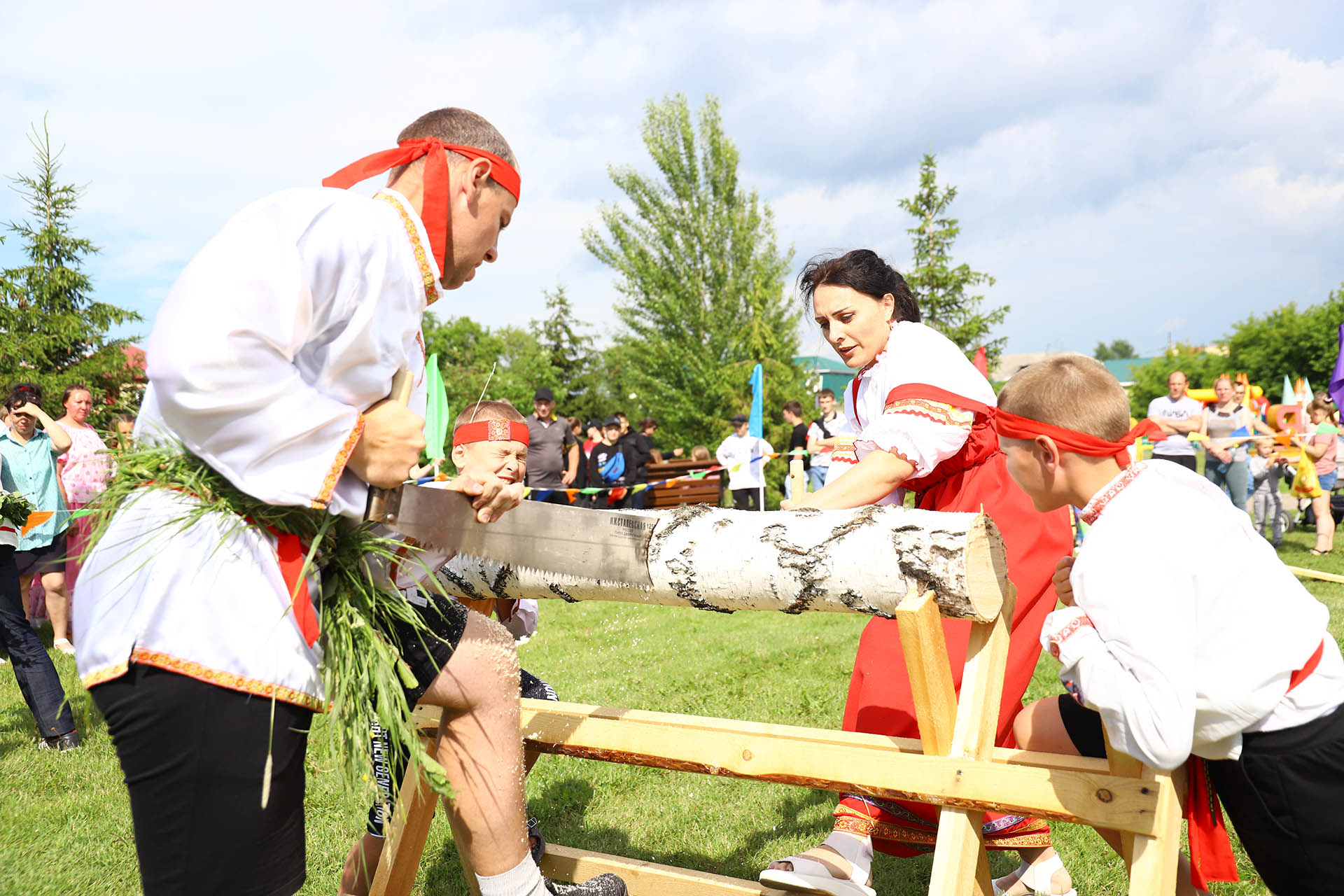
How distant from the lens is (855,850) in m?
2.50

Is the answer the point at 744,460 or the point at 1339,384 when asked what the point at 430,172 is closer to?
the point at 1339,384

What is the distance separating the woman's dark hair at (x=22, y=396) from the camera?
606cm

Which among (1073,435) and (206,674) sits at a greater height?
(1073,435)

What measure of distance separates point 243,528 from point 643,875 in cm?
180

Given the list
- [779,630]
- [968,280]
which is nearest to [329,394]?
[779,630]

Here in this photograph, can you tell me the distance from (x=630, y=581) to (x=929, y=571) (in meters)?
0.71

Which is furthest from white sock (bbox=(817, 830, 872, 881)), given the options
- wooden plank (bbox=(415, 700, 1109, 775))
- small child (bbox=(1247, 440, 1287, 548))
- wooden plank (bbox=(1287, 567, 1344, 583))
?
small child (bbox=(1247, 440, 1287, 548))

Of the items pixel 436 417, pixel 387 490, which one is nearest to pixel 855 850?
pixel 387 490

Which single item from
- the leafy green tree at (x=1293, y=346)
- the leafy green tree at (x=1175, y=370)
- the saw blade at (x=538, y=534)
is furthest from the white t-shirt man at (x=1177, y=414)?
the leafy green tree at (x=1175, y=370)

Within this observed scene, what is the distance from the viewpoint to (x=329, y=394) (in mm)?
1540

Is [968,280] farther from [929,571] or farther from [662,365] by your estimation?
[929,571]

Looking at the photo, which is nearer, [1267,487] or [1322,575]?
[1322,575]

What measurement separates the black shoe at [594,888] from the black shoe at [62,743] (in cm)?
362

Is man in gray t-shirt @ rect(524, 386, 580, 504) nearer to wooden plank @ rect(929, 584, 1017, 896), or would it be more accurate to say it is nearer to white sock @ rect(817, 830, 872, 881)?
white sock @ rect(817, 830, 872, 881)
